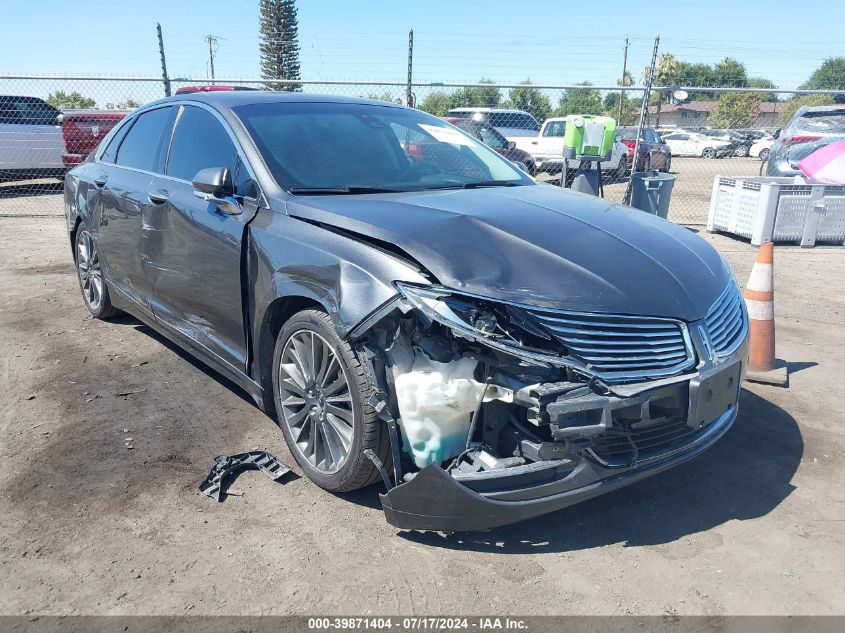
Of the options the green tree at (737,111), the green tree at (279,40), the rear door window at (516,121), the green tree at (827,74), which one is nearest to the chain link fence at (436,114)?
the rear door window at (516,121)

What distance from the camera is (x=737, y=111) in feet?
196

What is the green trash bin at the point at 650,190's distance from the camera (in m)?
8.27

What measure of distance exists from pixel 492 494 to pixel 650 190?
6.61 m

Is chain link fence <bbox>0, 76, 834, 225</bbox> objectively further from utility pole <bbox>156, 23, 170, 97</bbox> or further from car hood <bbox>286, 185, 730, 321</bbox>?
car hood <bbox>286, 185, 730, 321</bbox>

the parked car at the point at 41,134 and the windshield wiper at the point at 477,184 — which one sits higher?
the windshield wiper at the point at 477,184

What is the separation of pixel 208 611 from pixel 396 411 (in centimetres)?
94

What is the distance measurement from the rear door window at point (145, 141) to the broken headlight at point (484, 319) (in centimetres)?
255

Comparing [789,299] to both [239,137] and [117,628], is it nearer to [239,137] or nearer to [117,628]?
[239,137]

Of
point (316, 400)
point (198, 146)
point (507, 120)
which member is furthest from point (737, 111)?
point (316, 400)

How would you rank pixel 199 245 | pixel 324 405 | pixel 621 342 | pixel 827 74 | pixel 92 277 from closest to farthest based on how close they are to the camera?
pixel 621 342 < pixel 324 405 < pixel 199 245 < pixel 92 277 < pixel 827 74

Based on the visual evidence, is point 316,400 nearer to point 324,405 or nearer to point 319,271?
point 324,405

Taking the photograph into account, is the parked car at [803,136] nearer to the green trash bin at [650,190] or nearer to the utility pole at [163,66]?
the green trash bin at [650,190]

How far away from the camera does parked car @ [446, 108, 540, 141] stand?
16.8m

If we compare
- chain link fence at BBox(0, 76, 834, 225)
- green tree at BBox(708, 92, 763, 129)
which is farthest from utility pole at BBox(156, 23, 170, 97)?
green tree at BBox(708, 92, 763, 129)
